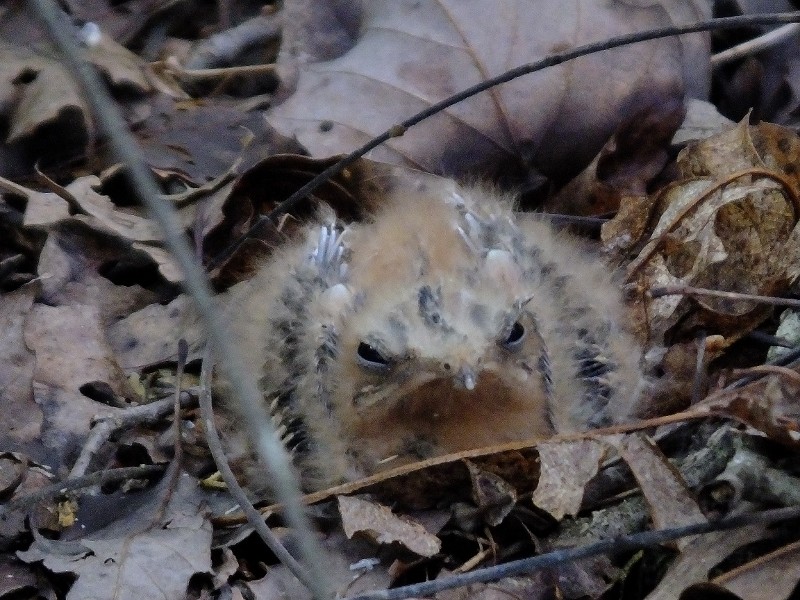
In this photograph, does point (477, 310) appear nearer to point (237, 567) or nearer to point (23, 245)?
point (237, 567)

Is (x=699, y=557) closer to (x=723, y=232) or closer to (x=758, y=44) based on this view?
(x=723, y=232)

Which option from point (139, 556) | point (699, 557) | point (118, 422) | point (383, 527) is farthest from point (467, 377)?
point (118, 422)

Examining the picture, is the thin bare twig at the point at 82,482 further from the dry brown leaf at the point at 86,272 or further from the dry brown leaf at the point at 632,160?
the dry brown leaf at the point at 632,160

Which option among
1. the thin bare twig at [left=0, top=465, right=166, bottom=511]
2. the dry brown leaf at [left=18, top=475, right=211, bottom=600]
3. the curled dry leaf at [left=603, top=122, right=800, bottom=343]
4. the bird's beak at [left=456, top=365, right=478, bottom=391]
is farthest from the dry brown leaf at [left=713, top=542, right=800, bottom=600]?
the thin bare twig at [left=0, top=465, right=166, bottom=511]

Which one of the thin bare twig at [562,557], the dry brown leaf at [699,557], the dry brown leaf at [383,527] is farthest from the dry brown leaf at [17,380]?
the dry brown leaf at [699,557]

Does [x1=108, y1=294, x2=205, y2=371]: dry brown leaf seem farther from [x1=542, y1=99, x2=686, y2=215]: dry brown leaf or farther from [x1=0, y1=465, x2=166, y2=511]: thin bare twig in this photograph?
[x1=542, y1=99, x2=686, y2=215]: dry brown leaf

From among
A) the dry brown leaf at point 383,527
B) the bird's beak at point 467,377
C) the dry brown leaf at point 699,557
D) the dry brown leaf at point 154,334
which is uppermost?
the bird's beak at point 467,377

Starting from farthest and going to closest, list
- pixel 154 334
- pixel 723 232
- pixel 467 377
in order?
pixel 154 334 < pixel 723 232 < pixel 467 377
